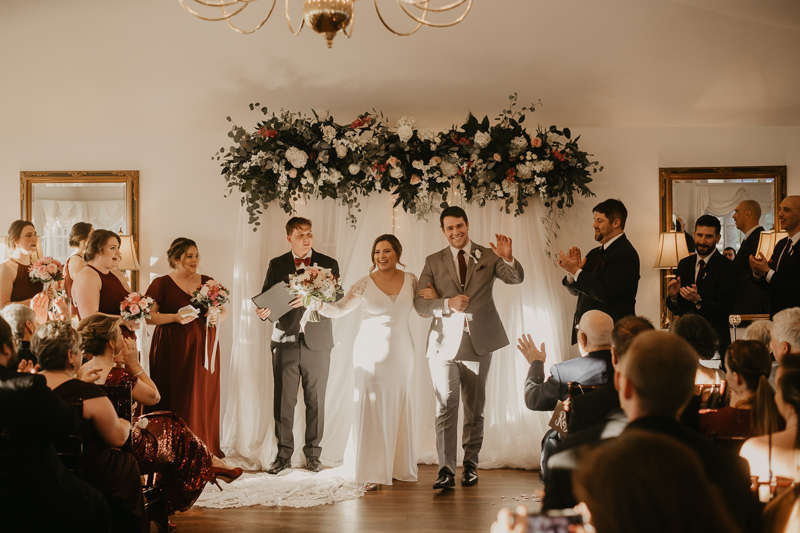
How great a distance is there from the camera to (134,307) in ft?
14.5

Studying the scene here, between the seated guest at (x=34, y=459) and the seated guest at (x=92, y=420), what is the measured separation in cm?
19

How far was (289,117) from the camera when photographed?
5168mm

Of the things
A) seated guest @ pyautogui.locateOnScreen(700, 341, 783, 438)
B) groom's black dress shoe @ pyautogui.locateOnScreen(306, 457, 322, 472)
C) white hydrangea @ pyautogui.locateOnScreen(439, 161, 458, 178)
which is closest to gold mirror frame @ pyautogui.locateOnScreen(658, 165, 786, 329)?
white hydrangea @ pyautogui.locateOnScreen(439, 161, 458, 178)

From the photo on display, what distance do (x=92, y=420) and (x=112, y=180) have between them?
11.9ft

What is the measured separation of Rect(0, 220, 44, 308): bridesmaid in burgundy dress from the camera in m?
4.83

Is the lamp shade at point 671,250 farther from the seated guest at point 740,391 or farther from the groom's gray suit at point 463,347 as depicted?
the seated guest at point 740,391

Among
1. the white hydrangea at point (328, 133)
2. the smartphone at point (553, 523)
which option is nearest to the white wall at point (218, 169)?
the white hydrangea at point (328, 133)

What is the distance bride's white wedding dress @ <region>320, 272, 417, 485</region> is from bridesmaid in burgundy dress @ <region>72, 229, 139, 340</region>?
1.70 m

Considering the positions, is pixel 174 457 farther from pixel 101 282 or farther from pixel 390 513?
pixel 101 282

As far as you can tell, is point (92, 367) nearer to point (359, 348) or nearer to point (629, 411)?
point (359, 348)

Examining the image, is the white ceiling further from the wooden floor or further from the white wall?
the wooden floor

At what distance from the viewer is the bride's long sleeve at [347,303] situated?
4.68 metres

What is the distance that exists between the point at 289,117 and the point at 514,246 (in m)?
2.20

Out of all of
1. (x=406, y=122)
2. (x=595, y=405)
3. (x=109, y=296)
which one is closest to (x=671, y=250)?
(x=406, y=122)
